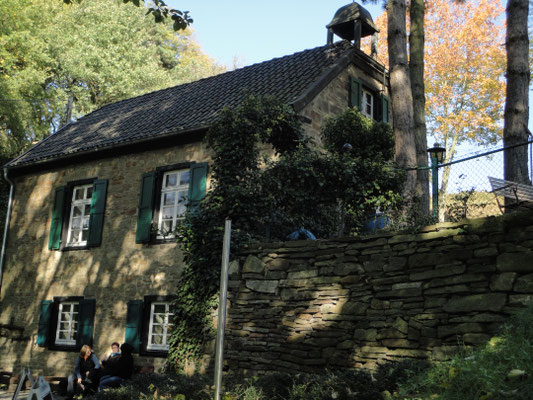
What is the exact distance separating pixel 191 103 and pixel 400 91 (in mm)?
5691

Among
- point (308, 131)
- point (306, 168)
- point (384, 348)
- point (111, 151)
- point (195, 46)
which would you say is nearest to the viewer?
point (384, 348)

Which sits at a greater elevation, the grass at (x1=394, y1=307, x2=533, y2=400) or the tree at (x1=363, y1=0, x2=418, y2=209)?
the tree at (x1=363, y1=0, x2=418, y2=209)

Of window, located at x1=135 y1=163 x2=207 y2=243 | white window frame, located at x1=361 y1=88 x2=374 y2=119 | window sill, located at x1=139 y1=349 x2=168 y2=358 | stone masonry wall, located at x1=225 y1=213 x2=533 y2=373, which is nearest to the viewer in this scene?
stone masonry wall, located at x1=225 y1=213 x2=533 y2=373

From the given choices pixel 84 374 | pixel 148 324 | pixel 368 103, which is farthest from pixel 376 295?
pixel 368 103

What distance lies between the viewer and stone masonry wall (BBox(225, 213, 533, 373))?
250 inches

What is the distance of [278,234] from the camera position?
10.2 meters

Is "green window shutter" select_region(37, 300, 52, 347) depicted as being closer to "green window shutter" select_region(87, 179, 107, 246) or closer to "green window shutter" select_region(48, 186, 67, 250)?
"green window shutter" select_region(48, 186, 67, 250)

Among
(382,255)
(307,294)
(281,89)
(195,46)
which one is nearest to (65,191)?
(281,89)

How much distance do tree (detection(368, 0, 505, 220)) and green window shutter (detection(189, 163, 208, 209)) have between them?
1435 centimetres

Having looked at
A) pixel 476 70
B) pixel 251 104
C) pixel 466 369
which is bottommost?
pixel 466 369

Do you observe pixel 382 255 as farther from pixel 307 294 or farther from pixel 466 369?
pixel 466 369

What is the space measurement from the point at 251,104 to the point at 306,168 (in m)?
1.70

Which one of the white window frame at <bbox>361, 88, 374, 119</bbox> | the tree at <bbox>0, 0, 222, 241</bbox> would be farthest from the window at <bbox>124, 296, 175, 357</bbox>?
the tree at <bbox>0, 0, 222, 241</bbox>

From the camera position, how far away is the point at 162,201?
43.2 feet
